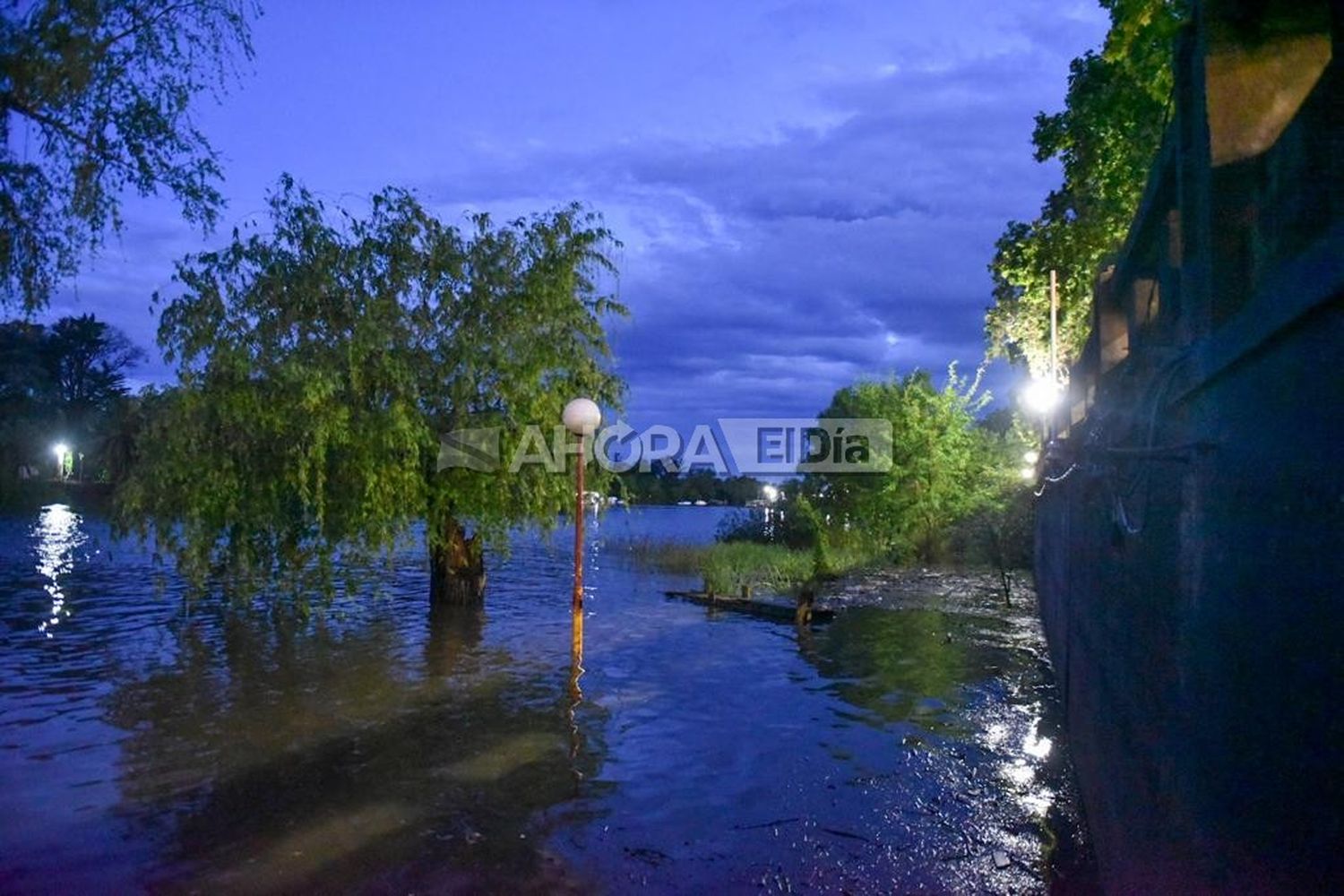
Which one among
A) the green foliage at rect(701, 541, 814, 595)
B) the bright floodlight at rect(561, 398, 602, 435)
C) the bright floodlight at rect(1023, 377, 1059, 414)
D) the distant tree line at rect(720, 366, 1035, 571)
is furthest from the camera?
the distant tree line at rect(720, 366, 1035, 571)

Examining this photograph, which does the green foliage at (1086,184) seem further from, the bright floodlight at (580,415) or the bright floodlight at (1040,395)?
the bright floodlight at (580,415)

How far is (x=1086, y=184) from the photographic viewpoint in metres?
20.2

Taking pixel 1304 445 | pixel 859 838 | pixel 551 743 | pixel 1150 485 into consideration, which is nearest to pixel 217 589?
pixel 551 743

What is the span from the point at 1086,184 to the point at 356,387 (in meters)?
14.3

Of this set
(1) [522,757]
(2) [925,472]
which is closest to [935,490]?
(2) [925,472]

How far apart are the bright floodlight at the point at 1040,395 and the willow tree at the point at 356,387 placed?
7.90m

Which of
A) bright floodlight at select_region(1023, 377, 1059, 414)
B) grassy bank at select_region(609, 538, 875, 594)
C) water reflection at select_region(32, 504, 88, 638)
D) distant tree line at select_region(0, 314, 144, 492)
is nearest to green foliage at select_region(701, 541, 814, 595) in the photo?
grassy bank at select_region(609, 538, 875, 594)

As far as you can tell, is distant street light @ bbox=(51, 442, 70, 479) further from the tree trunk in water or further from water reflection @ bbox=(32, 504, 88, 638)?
the tree trunk in water

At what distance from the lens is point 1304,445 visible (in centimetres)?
234

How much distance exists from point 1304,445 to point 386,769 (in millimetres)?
8296

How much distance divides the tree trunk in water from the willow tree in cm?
50

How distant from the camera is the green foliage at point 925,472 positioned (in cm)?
2956

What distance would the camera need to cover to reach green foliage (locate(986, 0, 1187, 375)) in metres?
12.4

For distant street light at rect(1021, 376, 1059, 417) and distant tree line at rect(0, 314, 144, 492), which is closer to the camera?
distant street light at rect(1021, 376, 1059, 417)
